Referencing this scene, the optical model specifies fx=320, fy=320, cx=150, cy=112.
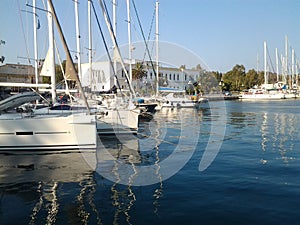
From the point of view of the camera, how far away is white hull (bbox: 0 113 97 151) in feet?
46.4

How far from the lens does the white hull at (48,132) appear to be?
→ 46.4ft

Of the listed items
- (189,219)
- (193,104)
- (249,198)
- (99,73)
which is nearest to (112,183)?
(189,219)

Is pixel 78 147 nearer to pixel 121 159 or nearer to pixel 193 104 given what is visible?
pixel 121 159

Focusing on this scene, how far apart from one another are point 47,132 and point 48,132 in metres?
0.04

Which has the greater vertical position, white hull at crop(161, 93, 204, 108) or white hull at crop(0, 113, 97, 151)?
white hull at crop(161, 93, 204, 108)

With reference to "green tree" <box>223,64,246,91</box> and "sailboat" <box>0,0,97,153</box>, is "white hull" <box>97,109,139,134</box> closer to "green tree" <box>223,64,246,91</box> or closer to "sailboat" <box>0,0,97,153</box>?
"sailboat" <box>0,0,97,153</box>

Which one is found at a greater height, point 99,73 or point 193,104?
point 99,73

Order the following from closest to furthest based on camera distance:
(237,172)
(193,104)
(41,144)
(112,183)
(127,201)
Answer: (127,201) → (112,183) → (237,172) → (41,144) → (193,104)

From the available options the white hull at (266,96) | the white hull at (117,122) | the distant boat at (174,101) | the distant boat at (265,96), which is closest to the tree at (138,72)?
the distant boat at (174,101)

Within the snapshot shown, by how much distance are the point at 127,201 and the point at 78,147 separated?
7.08m

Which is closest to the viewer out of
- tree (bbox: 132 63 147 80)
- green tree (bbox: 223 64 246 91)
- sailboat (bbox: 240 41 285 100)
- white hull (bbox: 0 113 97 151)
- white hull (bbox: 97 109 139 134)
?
white hull (bbox: 0 113 97 151)

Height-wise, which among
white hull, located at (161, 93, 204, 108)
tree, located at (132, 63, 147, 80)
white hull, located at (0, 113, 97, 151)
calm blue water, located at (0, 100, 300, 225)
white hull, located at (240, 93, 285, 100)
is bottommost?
calm blue water, located at (0, 100, 300, 225)

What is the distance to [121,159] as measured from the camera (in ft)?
44.7

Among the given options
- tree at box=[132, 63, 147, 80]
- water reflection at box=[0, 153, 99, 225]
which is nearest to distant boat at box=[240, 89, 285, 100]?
tree at box=[132, 63, 147, 80]
